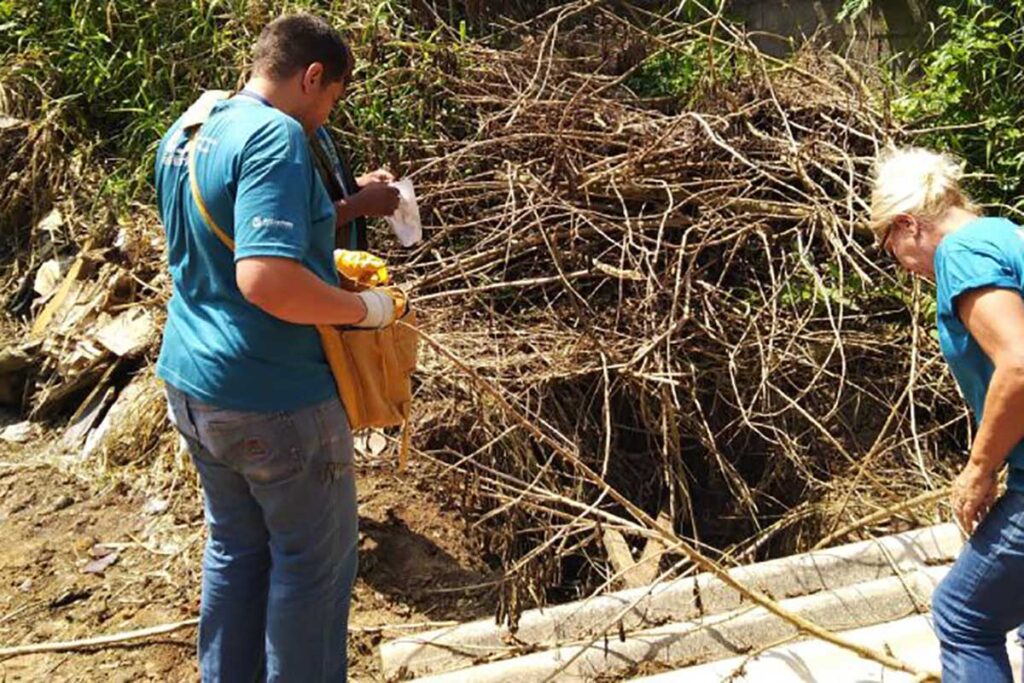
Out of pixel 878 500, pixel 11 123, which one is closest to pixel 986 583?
pixel 878 500

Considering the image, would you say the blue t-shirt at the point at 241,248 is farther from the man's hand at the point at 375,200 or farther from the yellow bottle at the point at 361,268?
the man's hand at the point at 375,200

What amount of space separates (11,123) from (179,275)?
12.5ft

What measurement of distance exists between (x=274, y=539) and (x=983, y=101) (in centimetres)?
420

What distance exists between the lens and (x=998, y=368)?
1833mm

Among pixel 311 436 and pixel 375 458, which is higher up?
pixel 311 436

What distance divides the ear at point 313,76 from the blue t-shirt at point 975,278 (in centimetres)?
135

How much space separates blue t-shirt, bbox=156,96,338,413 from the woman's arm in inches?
51.9

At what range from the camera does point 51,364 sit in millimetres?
4508

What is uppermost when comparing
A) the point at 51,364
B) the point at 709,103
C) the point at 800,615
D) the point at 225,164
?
the point at 709,103

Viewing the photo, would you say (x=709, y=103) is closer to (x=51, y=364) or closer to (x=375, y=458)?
(x=375, y=458)

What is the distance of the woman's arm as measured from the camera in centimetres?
181

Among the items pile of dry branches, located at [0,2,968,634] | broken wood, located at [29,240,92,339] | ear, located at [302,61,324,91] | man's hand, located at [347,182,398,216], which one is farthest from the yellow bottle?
broken wood, located at [29,240,92,339]

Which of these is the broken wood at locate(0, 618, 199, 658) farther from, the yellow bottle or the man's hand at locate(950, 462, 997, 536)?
the man's hand at locate(950, 462, 997, 536)

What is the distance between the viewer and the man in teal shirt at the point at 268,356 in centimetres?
191
